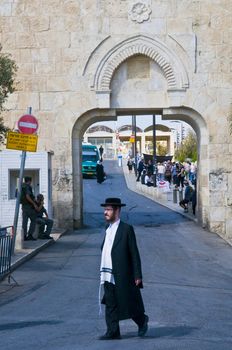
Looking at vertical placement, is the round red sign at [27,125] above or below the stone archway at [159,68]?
below

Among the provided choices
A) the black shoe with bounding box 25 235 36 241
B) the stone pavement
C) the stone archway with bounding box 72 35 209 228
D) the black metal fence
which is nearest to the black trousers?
the black metal fence

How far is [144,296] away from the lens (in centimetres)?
1299

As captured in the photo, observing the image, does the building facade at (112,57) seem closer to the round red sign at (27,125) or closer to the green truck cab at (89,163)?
the round red sign at (27,125)

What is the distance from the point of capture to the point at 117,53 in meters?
27.3

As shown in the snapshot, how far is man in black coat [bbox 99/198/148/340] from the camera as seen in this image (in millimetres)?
9297

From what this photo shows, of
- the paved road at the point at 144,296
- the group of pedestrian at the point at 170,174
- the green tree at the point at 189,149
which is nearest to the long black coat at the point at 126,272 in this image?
the paved road at the point at 144,296

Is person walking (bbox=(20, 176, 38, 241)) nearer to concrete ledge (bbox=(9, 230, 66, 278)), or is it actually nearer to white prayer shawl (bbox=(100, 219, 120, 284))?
concrete ledge (bbox=(9, 230, 66, 278))

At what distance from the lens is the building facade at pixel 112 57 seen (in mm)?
27234

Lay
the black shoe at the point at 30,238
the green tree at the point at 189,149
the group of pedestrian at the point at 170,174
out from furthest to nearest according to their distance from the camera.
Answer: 1. the green tree at the point at 189,149
2. the group of pedestrian at the point at 170,174
3. the black shoe at the point at 30,238

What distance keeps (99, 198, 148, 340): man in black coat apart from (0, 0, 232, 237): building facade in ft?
58.9

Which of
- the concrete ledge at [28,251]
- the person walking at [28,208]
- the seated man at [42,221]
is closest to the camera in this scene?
the concrete ledge at [28,251]

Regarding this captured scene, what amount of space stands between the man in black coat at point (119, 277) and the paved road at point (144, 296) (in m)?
0.25

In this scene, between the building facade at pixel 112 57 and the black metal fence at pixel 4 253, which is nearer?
the black metal fence at pixel 4 253

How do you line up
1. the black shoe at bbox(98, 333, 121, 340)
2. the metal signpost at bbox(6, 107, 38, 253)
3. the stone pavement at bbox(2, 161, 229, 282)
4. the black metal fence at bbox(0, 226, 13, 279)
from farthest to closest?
the stone pavement at bbox(2, 161, 229, 282), the metal signpost at bbox(6, 107, 38, 253), the black metal fence at bbox(0, 226, 13, 279), the black shoe at bbox(98, 333, 121, 340)
